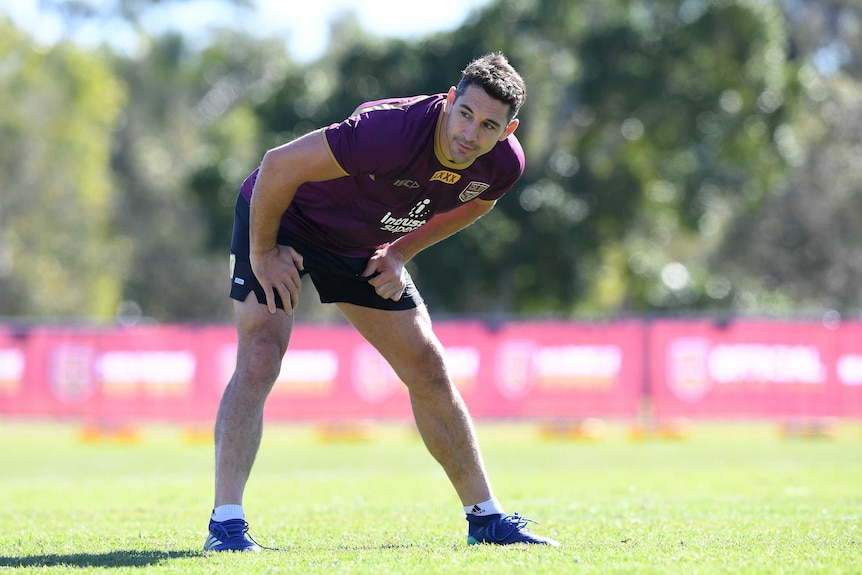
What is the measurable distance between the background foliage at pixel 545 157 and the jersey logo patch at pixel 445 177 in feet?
89.7

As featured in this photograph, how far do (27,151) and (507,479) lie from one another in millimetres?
37772

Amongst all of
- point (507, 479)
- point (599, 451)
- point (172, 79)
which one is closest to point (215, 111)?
point (172, 79)

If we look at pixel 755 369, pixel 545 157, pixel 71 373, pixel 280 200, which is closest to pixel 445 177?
pixel 280 200

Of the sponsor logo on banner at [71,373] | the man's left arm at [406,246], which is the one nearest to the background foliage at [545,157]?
the sponsor logo on banner at [71,373]

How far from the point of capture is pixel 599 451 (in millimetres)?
17656

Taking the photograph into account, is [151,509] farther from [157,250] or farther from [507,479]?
[157,250]

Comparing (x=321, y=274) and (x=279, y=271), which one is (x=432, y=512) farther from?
(x=279, y=271)

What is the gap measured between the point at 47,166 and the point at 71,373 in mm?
26071

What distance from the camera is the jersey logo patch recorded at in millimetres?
5953

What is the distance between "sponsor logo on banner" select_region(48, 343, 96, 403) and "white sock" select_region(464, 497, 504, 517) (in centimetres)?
1726

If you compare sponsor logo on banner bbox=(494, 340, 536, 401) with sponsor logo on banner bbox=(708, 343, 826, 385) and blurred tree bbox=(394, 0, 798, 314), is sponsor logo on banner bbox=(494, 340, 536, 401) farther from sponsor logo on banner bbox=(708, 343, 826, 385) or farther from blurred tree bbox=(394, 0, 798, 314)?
blurred tree bbox=(394, 0, 798, 314)

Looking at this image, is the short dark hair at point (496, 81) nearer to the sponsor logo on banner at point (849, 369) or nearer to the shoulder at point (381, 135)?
the shoulder at point (381, 135)

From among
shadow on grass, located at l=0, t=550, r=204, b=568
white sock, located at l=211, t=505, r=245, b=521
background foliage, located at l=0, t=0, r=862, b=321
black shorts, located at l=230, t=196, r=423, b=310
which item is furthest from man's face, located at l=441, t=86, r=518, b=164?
background foliage, located at l=0, t=0, r=862, b=321

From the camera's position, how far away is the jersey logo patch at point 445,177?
595cm
